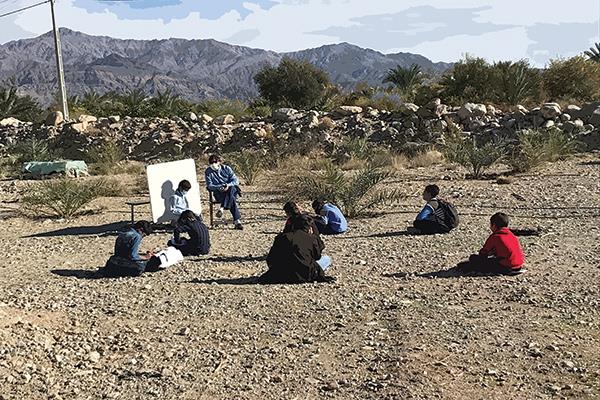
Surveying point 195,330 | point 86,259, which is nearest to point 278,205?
point 86,259

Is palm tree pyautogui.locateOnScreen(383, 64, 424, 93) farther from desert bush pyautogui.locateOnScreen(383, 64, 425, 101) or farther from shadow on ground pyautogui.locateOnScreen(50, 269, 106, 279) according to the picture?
shadow on ground pyautogui.locateOnScreen(50, 269, 106, 279)

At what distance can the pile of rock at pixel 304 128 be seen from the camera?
20906 millimetres

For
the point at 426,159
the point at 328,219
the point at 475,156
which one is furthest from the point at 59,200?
the point at 426,159

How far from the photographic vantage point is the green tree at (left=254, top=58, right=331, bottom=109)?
104 ft

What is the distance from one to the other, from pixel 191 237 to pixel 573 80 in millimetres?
19860

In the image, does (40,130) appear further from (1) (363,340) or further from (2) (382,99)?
(1) (363,340)

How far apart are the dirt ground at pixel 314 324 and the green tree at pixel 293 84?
21513 millimetres

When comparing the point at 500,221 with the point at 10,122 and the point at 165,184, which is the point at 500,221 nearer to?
the point at 165,184

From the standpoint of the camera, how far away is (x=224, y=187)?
11297 mm

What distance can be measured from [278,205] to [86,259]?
460 centimetres

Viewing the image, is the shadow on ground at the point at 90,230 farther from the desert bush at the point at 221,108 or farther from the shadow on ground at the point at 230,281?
the desert bush at the point at 221,108

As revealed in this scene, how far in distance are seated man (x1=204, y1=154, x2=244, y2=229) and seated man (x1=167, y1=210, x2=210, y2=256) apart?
6.20ft

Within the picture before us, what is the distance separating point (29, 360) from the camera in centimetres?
550

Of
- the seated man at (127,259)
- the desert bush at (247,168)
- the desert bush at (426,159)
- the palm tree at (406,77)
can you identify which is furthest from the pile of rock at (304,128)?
the seated man at (127,259)
